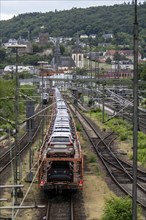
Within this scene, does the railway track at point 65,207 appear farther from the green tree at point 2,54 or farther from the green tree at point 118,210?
the green tree at point 2,54

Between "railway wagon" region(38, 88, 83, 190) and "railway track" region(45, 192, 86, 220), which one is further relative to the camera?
→ "railway wagon" region(38, 88, 83, 190)

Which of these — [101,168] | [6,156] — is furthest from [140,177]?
[6,156]

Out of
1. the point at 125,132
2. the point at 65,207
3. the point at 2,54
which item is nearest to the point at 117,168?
the point at 65,207

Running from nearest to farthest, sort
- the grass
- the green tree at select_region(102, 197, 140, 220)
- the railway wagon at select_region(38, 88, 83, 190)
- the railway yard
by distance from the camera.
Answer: the green tree at select_region(102, 197, 140, 220) < the railway yard < the railway wagon at select_region(38, 88, 83, 190) < the grass

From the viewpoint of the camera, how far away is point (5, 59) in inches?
6688

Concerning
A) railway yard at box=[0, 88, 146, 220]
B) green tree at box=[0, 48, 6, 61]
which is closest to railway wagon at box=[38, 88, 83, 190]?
railway yard at box=[0, 88, 146, 220]

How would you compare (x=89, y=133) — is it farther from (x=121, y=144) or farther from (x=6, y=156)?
(x=6, y=156)

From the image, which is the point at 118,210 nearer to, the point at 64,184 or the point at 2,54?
the point at 64,184

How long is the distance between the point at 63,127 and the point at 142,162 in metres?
6.73

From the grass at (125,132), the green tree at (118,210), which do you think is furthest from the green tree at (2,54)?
the green tree at (118,210)

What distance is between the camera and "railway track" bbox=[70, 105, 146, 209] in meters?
24.5

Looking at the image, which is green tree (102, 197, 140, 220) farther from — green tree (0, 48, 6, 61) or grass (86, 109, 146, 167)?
green tree (0, 48, 6, 61)

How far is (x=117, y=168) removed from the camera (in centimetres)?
3139

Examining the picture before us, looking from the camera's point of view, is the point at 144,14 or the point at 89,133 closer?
the point at 89,133
